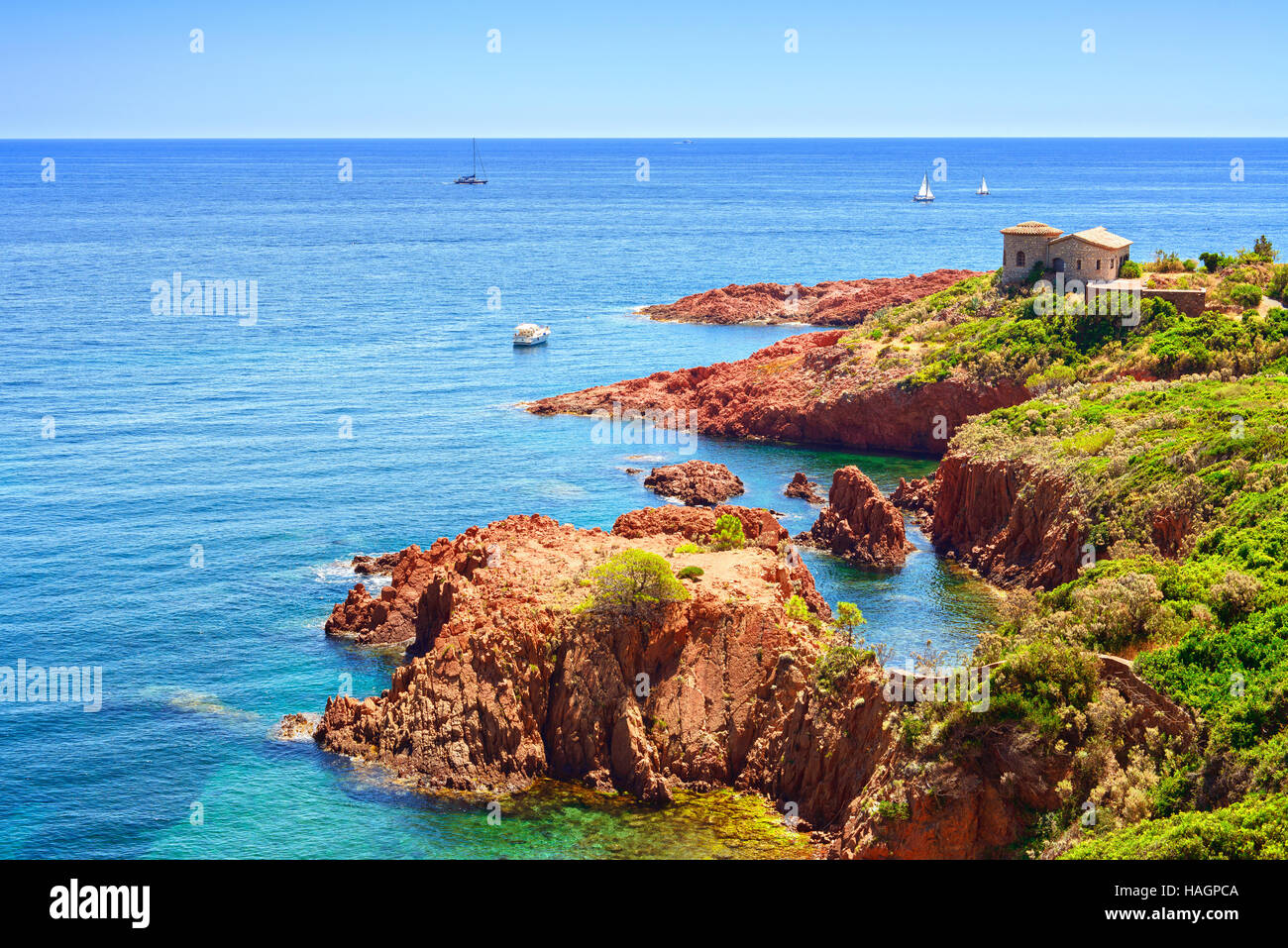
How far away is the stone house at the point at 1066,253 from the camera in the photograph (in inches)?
3241

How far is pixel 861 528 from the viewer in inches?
2438

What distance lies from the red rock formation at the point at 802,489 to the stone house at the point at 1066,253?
25.4 metres

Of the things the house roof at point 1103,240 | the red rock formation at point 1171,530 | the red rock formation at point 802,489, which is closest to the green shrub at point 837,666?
the red rock formation at point 1171,530

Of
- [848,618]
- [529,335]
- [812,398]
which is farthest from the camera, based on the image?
[529,335]

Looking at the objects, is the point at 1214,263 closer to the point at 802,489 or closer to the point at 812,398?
the point at 812,398

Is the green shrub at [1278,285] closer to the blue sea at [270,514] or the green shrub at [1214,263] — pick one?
the green shrub at [1214,263]

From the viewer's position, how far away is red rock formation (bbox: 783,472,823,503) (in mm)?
71750

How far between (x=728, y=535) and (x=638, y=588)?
27.5 ft

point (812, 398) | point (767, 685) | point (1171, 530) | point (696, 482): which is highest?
point (812, 398)

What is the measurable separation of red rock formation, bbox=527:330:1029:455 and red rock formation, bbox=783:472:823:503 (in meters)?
12.0

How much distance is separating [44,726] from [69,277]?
124533mm

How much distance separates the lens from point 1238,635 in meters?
32.9

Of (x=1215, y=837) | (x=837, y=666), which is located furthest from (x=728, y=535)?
(x=1215, y=837)
